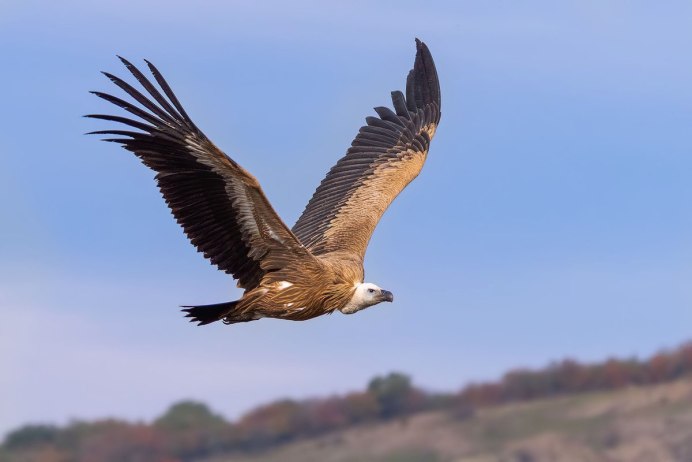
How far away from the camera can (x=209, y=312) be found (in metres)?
16.0

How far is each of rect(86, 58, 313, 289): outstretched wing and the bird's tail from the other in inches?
9.2

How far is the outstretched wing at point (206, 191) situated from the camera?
49.0 ft

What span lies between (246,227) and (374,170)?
390 cm

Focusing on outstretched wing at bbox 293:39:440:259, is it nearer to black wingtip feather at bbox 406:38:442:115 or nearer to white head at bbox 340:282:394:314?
black wingtip feather at bbox 406:38:442:115

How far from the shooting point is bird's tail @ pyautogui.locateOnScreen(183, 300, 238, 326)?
15906 mm

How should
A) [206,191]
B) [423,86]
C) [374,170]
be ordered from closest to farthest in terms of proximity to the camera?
[206,191], [374,170], [423,86]

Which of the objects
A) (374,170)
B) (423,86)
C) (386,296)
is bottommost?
(386,296)

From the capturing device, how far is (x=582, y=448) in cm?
3045

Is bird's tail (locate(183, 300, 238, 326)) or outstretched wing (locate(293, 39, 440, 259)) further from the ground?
outstretched wing (locate(293, 39, 440, 259))

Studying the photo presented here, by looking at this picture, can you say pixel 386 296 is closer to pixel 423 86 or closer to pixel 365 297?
pixel 365 297

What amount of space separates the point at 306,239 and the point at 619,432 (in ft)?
45.4

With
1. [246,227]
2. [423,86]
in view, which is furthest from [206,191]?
[423,86]

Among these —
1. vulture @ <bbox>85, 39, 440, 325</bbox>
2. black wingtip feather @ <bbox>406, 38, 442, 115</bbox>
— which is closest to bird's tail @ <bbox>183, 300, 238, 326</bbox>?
vulture @ <bbox>85, 39, 440, 325</bbox>

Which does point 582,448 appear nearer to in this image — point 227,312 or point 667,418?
point 667,418
